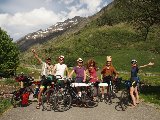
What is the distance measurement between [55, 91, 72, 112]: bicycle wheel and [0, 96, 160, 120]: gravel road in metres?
0.30

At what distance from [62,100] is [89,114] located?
169cm

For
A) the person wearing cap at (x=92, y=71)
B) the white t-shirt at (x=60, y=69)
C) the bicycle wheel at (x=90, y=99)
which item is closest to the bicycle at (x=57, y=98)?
the white t-shirt at (x=60, y=69)

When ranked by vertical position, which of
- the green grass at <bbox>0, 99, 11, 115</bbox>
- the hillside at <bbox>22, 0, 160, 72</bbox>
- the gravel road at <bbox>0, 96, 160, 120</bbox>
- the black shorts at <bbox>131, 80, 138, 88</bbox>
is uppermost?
the hillside at <bbox>22, 0, 160, 72</bbox>

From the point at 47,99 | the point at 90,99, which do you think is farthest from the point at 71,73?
the point at 47,99

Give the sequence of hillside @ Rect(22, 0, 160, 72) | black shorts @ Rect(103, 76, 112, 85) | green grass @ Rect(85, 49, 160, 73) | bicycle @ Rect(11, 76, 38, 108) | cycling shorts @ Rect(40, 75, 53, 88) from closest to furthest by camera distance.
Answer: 1. cycling shorts @ Rect(40, 75, 53, 88)
2. bicycle @ Rect(11, 76, 38, 108)
3. black shorts @ Rect(103, 76, 112, 85)
4. green grass @ Rect(85, 49, 160, 73)
5. hillside @ Rect(22, 0, 160, 72)

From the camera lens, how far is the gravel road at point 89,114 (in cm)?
1642

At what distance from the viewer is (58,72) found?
765 inches

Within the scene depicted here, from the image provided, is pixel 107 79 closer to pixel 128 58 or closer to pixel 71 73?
pixel 71 73

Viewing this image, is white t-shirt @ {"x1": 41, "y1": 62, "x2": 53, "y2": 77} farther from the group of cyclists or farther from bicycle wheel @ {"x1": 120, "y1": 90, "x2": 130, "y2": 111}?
bicycle wheel @ {"x1": 120, "y1": 90, "x2": 130, "y2": 111}

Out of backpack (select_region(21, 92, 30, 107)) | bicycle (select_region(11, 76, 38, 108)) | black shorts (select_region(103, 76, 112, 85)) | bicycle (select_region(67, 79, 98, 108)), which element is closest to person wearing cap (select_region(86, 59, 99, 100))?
black shorts (select_region(103, 76, 112, 85))

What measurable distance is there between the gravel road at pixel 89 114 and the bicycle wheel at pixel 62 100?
297mm

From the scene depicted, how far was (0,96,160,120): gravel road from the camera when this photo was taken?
647 inches

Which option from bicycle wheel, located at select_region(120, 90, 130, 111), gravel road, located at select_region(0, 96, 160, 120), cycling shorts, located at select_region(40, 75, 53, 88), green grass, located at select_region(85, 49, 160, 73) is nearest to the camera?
gravel road, located at select_region(0, 96, 160, 120)

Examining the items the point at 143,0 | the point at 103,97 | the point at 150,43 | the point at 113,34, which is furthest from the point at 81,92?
the point at 113,34
